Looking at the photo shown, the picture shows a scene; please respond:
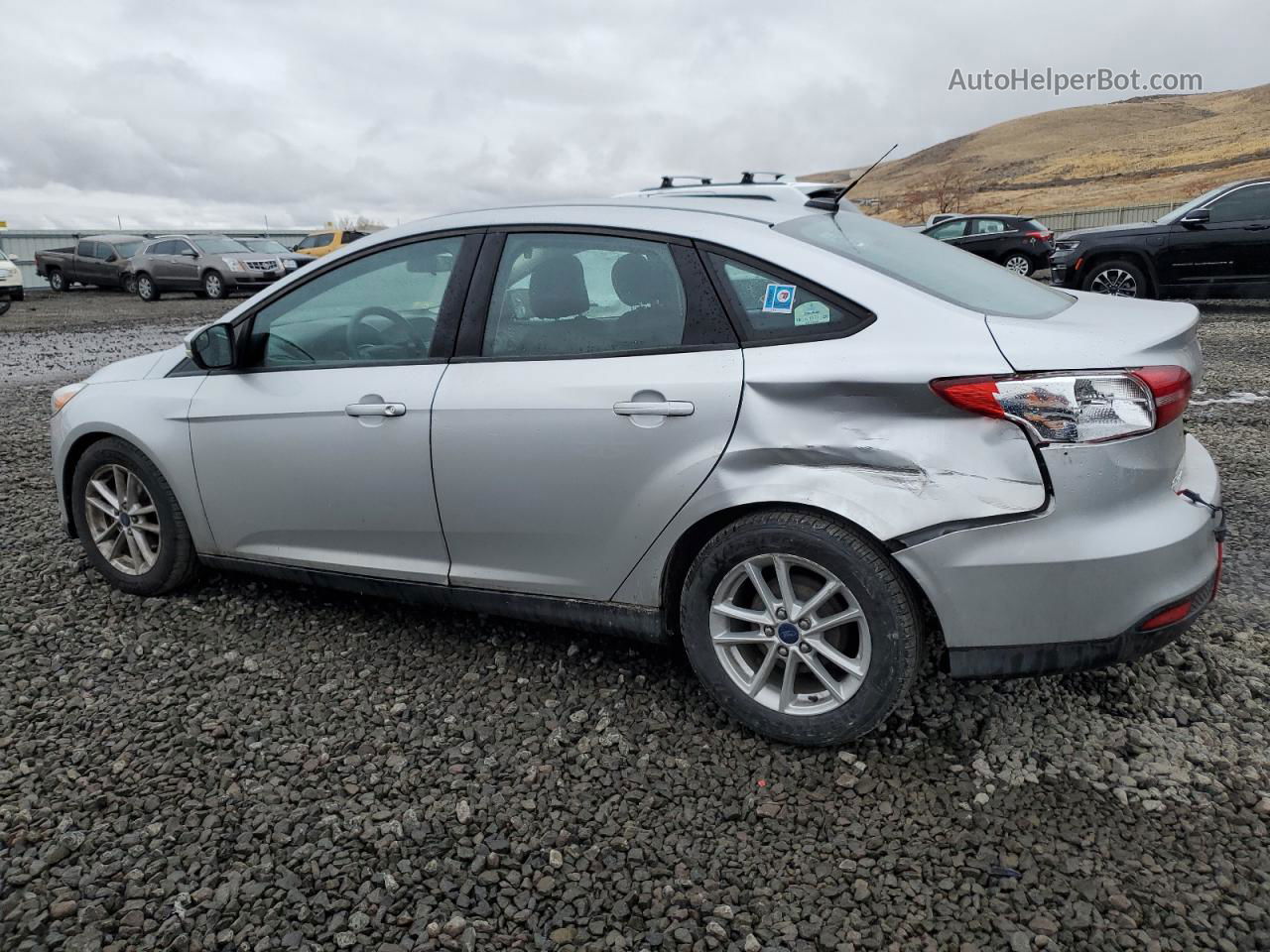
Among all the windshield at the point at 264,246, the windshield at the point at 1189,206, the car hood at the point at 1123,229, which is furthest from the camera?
the windshield at the point at 264,246

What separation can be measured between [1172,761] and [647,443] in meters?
1.68

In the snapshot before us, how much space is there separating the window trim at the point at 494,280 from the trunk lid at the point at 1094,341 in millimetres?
812

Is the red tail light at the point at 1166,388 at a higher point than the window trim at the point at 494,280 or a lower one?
lower

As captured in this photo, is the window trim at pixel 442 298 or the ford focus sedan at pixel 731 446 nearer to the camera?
the ford focus sedan at pixel 731 446

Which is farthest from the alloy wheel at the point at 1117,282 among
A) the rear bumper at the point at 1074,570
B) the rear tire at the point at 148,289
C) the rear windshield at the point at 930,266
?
the rear tire at the point at 148,289

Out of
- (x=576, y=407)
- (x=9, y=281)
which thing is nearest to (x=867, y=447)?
(x=576, y=407)

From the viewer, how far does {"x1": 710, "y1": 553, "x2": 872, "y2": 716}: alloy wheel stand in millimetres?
2570

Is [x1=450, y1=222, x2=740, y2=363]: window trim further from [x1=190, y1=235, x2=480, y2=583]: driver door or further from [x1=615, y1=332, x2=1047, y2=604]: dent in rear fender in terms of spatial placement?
[x1=615, y1=332, x2=1047, y2=604]: dent in rear fender

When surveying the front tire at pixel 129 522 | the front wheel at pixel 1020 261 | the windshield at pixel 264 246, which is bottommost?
Result: the front wheel at pixel 1020 261

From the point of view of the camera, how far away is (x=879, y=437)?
246 centimetres

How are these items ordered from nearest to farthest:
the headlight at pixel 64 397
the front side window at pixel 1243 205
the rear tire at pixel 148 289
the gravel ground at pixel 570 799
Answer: the gravel ground at pixel 570 799 < the headlight at pixel 64 397 < the front side window at pixel 1243 205 < the rear tire at pixel 148 289

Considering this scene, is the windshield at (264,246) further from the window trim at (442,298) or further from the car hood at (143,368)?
the window trim at (442,298)

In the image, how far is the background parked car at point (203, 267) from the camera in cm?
2275

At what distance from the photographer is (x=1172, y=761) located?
2.61 m
